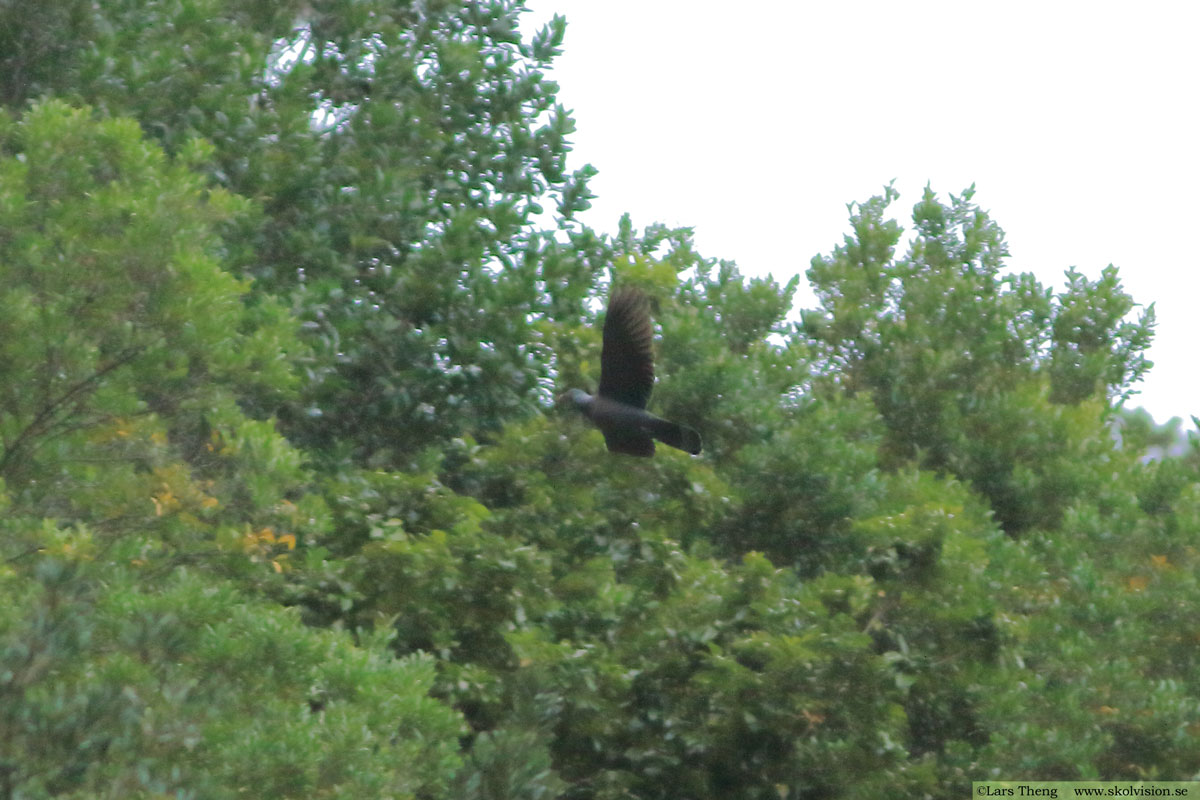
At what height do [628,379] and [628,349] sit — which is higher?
[628,349]

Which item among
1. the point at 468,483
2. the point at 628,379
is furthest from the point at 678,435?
the point at 468,483

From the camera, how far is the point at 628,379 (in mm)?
7191

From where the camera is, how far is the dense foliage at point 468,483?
25.5 ft

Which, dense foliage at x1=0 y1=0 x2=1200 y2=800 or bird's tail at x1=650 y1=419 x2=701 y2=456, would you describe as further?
dense foliage at x1=0 y1=0 x2=1200 y2=800

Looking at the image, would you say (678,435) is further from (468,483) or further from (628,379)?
(468,483)

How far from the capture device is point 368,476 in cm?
1046

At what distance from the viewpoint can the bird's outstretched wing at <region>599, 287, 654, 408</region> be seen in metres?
7.02

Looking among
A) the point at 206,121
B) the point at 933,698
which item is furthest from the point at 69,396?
the point at 933,698

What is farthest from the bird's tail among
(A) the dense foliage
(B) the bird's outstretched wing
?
(A) the dense foliage

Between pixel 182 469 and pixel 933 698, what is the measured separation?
18.1ft

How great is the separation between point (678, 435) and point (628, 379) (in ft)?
1.57

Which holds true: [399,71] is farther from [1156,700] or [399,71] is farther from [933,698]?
[1156,700]

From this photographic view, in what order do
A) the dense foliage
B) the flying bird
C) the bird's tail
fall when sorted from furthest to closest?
the dense foliage
the flying bird
the bird's tail

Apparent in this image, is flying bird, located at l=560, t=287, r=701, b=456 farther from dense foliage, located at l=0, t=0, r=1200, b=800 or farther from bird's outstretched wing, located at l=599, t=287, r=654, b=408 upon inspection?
dense foliage, located at l=0, t=0, r=1200, b=800
